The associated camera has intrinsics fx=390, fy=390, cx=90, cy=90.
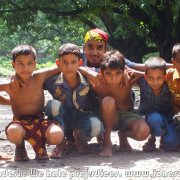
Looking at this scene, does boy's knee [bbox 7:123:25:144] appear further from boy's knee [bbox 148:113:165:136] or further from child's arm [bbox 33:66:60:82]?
boy's knee [bbox 148:113:165:136]

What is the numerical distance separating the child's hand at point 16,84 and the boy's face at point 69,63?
408 mm

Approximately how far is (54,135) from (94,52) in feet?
3.98

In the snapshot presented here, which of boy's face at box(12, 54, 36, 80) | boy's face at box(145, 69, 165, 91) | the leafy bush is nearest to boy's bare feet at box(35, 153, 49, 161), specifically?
boy's face at box(12, 54, 36, 80)

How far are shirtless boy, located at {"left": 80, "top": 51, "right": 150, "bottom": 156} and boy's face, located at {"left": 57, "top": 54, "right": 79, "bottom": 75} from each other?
0.84 feet

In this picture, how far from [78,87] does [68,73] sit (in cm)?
17

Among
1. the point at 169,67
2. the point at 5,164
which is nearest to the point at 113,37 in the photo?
the point at 169,67

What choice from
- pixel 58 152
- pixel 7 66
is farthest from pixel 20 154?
pixel 7 66

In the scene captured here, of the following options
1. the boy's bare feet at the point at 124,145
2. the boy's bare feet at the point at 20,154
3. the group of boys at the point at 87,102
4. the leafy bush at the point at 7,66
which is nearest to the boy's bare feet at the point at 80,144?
the group of boys at the point at 87,102

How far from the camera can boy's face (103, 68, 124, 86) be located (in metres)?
3.66

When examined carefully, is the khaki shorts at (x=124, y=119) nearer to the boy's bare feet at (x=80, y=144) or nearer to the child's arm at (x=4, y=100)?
the boy's bare feet at (x=80, y=144)

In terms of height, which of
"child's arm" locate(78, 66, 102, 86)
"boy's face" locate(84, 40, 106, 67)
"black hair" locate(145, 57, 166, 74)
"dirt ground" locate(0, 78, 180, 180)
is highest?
"boy's face" locate(84, 40, 106, 67)

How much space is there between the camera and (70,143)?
Answer: 396cm

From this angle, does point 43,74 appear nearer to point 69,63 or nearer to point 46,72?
point 46,72

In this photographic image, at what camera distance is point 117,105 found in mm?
3936
